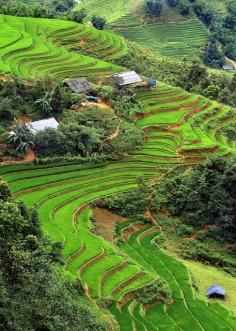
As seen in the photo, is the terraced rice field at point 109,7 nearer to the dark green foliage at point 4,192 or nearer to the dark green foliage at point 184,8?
the dark green foliage at point 184,8

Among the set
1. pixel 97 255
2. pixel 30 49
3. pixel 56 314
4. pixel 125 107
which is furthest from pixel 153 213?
pixel 30 49

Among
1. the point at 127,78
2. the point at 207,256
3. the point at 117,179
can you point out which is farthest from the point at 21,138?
the point at 127,78

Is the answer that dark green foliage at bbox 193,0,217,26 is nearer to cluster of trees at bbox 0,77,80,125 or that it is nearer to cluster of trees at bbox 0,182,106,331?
cluster of trees at bbox 0,77,80,125

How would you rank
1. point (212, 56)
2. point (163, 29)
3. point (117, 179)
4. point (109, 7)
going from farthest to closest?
point (109, 7), point (163, 29), point (212, 56), point (117, 179)

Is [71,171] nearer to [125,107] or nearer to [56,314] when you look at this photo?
[125,107]

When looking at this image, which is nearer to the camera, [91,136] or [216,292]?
[216,292]

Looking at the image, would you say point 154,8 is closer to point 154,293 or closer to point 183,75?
point 183,75
